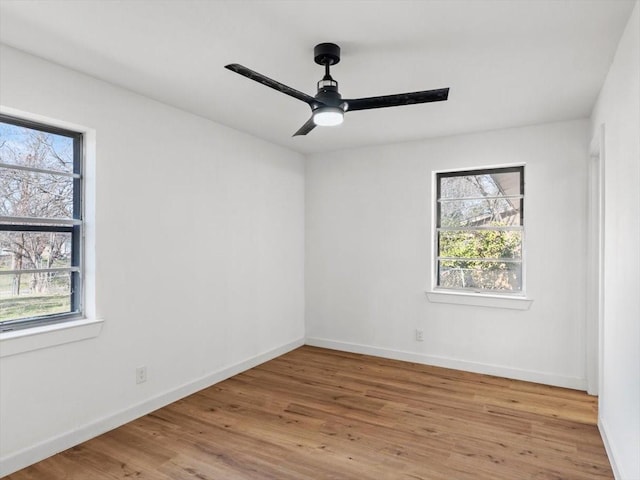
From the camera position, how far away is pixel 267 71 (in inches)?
106

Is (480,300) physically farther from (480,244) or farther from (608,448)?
(608,448)

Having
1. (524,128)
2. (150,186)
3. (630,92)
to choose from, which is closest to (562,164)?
(524,128)

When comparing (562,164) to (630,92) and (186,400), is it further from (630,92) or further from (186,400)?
(186,400)

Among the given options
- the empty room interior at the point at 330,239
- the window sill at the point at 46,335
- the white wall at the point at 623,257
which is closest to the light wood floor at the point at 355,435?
the empty room interior at the point at 330,239

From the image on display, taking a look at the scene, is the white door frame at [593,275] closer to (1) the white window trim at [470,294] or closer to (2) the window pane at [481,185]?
(1) the white window trim at [470,294]

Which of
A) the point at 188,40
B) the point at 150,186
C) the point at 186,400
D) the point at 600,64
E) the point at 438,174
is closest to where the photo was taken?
the point at 188,40

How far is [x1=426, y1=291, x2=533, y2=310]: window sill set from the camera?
395 centimetres

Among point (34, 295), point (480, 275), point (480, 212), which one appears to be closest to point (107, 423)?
point (34, 295)

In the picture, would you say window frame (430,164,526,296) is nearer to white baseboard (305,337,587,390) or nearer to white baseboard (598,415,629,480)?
white baseboard (305,337,587,390)

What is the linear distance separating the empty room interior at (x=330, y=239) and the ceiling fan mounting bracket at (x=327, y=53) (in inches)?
0.7

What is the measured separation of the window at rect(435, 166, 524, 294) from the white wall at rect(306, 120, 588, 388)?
159 millimetres

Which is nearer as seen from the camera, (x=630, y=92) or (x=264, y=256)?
(x=630, y=92)

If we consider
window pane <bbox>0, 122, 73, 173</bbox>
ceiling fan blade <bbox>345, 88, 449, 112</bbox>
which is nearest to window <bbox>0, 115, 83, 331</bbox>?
window pane <bbox>0, 122, 73, 173</bbox>

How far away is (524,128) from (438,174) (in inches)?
37.0
